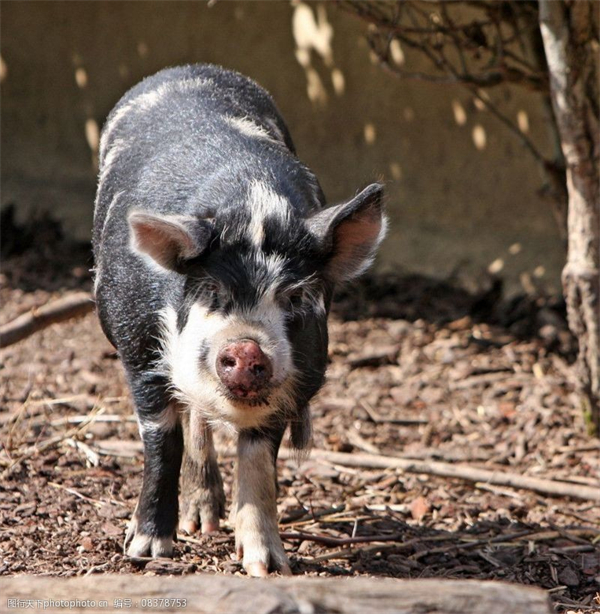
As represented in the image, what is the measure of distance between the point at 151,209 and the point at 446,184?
15.1 feet

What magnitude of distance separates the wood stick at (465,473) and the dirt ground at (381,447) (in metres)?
0.05

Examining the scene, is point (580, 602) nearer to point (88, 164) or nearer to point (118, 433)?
point (118, 433)

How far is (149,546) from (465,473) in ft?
6.14

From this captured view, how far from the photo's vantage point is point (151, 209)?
424 cm

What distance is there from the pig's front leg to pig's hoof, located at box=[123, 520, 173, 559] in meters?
0.28

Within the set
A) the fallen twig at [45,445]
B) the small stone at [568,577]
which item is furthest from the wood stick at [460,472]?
the small stone at [568,577]

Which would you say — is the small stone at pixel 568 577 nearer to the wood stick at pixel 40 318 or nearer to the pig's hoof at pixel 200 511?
the pig's hoof at pixel 200 511

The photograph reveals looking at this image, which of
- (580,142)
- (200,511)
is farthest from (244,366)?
(580,142)

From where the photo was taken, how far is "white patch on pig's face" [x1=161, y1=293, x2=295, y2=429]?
3717 mm

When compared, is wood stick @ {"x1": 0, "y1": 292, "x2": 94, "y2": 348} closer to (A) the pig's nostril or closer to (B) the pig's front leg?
(B) the pig's front leg

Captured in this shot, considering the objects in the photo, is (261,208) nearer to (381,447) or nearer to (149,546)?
(149,546)

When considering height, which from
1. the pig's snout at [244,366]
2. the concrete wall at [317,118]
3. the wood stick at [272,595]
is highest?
the concrete wall at [317,118]

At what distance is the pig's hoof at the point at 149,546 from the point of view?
13.7 feet

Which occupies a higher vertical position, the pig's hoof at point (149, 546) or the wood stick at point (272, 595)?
the wood stick at point (272, 595)
